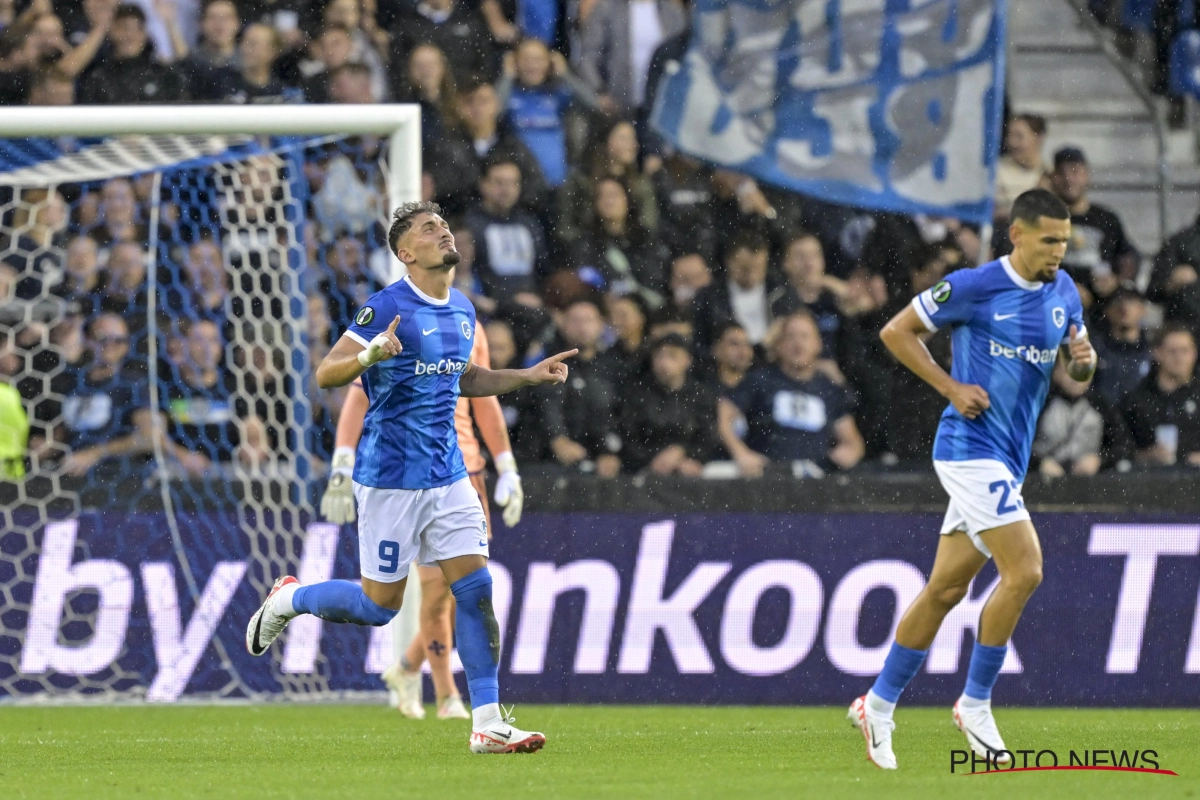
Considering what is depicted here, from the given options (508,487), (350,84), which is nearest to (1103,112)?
(350,84)

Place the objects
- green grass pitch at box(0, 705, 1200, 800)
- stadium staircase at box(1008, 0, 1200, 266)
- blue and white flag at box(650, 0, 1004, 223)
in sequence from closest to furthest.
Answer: green grass pitch at box(0, 705, 1200, 800)
blue and white flag at box(650, 0, 1004, 223)
stadium staircase at box(1008, 0, 1200, 266)

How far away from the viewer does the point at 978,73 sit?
12.9 meters

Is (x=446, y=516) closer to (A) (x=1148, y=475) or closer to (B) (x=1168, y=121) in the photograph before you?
(A) (x=1148, y=475)

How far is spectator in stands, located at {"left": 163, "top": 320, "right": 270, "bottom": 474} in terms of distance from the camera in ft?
35.4

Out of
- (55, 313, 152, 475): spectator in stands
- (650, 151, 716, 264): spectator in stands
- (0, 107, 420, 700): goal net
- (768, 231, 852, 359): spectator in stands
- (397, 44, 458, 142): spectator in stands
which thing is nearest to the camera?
(0, 107, 420, 700): goal net

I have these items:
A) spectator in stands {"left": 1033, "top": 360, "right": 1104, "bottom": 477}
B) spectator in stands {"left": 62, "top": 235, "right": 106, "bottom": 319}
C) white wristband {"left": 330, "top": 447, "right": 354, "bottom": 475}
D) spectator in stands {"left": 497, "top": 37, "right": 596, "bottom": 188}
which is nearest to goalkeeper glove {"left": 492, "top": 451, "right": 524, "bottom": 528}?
white wristband {"left": 330, "top": 447, "right": 354, "bottom": 475}

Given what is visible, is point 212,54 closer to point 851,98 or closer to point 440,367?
point 851,98

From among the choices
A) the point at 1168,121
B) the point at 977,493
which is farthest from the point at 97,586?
the point at 1168,121

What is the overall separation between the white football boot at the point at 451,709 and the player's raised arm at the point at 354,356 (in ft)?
9.27

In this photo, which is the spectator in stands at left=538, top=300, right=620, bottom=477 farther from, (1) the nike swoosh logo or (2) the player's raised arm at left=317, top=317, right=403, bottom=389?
(2) the player's raised arm at left=317, top=317, right=403, bottom=389

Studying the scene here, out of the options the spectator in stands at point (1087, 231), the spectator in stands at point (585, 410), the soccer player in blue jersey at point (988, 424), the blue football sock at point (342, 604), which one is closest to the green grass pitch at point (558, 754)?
the soccer player in blue jersey at point (988, 424)

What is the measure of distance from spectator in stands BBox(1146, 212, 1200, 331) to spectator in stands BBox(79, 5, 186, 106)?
6706mm

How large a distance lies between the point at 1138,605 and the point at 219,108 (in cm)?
570

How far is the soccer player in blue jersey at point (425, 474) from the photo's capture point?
22.4 feet
